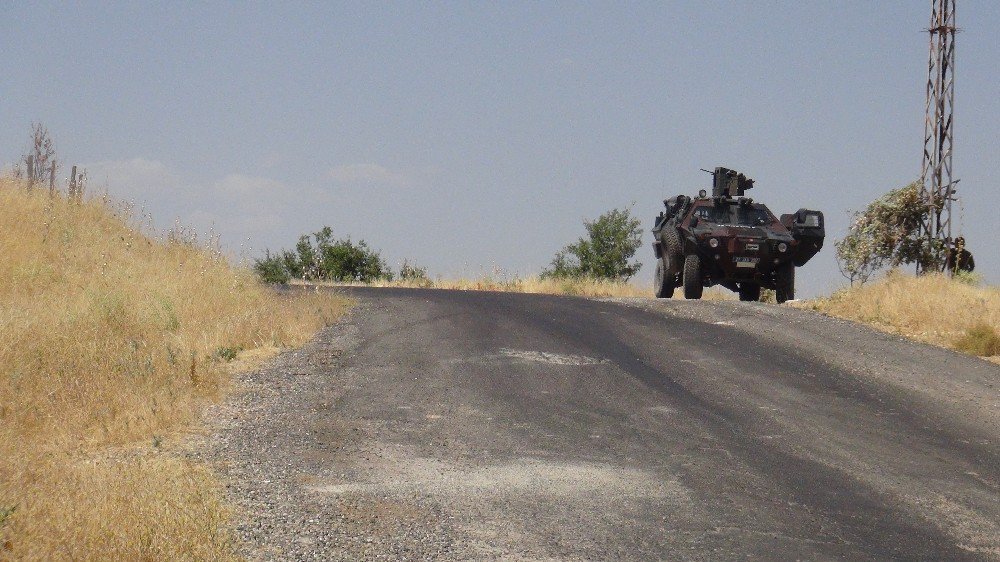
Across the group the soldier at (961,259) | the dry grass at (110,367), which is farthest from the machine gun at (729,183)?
the dry grass at (110,367)

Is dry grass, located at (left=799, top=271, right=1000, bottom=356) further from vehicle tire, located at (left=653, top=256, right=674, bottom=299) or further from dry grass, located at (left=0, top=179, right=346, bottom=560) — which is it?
dry grass, located at (left=0, top=179, right=346, bottom=560)

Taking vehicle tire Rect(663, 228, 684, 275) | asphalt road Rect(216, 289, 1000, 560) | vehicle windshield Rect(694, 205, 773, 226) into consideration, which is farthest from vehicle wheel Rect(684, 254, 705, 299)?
asphalt road Rect(216, 289, 1000, 560)

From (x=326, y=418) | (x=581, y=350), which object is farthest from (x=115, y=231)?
(x=326, y=418)

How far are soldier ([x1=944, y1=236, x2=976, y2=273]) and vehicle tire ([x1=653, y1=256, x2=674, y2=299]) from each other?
609 cm

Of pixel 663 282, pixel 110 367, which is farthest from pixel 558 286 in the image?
pixel 110 367

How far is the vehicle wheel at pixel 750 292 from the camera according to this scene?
72.4 ft

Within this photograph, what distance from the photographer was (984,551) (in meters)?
6.24

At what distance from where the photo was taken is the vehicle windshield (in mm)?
20281

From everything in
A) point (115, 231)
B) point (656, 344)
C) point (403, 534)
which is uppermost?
point (115, 231)

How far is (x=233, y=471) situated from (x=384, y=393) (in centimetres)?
304

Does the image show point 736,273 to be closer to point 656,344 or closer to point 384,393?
point 656,344

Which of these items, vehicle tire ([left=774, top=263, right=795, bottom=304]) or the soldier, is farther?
the soldier

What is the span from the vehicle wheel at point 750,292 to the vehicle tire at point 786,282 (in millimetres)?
1345

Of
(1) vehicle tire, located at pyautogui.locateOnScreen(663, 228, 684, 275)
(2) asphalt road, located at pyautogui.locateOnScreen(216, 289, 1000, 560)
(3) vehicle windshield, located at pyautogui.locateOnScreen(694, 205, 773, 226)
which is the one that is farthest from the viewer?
(1) vehicle tire, located at pyautogui.locateOnScreen(663, 228, 684, 275)
